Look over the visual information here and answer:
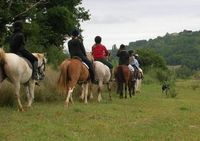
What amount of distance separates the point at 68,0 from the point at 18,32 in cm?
1820

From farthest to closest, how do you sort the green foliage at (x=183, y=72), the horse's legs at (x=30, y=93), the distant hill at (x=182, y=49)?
the distant hill at (x=182, y=49) → the green foliage at (x=183, y=72) → the horse's legs at (x=30, y=93)

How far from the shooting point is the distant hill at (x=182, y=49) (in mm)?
110000

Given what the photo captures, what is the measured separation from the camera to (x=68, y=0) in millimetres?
33719

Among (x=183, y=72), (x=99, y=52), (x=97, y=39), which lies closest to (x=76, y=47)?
(x=97, y=39)

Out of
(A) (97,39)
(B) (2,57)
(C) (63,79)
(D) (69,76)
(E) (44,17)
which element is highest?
(E) (44,17)

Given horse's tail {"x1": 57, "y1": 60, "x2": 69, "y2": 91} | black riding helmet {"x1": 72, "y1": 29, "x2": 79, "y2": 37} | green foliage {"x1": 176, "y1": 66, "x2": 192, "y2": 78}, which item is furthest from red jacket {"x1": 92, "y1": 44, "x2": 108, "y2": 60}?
green foliage {"x1": 176, "y1": 66, "x2": 192, "y2": 78}

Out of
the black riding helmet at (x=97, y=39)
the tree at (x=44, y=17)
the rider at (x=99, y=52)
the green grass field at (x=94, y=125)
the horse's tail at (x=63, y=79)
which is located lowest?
the green grass field at (x=94, y=125)

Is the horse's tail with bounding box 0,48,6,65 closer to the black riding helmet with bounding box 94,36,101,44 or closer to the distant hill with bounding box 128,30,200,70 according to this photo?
the black riding helmet with bounding box 94,36,101,44

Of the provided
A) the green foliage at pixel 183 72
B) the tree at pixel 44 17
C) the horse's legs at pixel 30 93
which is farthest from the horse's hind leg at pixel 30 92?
the green foliage at pixel 183 72

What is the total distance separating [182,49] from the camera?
11419cm

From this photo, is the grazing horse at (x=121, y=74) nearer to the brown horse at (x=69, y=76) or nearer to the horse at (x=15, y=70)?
the brown horse at (x=69, y=76)

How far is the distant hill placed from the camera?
110 metres

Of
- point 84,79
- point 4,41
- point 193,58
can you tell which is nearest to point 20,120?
point 84,79

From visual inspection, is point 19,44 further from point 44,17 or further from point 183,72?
point 183,72
